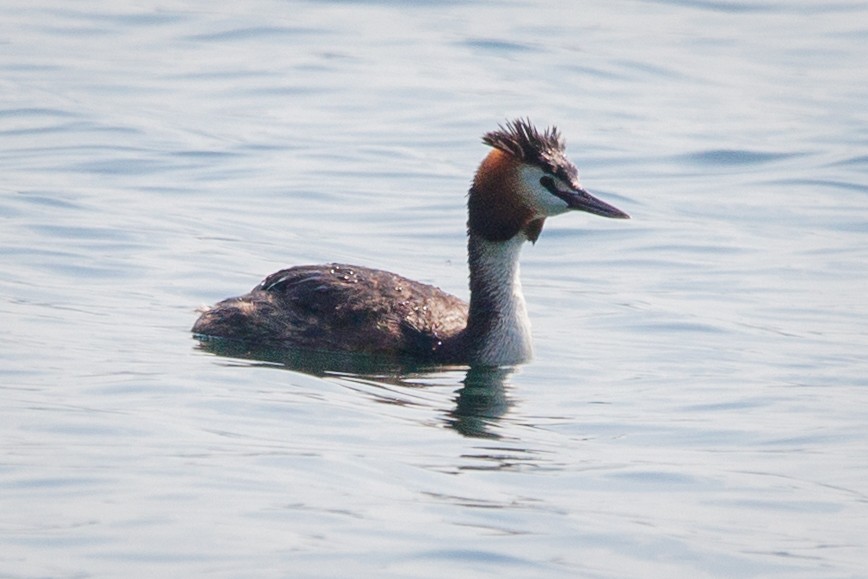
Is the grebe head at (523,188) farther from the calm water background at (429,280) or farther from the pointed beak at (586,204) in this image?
the calm water background at (429,280)

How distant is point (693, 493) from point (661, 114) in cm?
1504

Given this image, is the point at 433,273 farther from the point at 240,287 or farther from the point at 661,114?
the point at 661,114

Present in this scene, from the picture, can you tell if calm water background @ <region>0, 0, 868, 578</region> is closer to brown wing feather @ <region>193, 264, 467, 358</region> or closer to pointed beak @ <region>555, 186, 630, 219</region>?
brown wing feather @ <region>193, 264, 467, 358</region>

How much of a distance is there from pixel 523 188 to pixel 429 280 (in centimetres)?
290

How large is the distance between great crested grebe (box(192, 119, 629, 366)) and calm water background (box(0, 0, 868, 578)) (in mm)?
373

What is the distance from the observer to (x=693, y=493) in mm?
9281

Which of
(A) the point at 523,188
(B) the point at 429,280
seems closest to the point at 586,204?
(A) the point at 523,188

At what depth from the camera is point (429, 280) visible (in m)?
15.2

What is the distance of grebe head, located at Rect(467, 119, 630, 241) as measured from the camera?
490 inches

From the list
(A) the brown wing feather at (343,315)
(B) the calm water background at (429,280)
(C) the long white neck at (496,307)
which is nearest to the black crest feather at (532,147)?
(C) the long white neck at (496,307)

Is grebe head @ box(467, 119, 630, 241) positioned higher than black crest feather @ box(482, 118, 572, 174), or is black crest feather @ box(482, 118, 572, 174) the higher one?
black crest feather @ box(482, 118, 572, 174)

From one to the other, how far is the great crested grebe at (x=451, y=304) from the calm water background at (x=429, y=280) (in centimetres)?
37

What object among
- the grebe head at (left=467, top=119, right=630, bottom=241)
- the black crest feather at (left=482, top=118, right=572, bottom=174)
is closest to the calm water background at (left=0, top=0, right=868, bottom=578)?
Result: the grebe head at (left=467, top=119, right=630, bottom=241)

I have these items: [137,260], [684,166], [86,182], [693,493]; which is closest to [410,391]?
[693,493]
